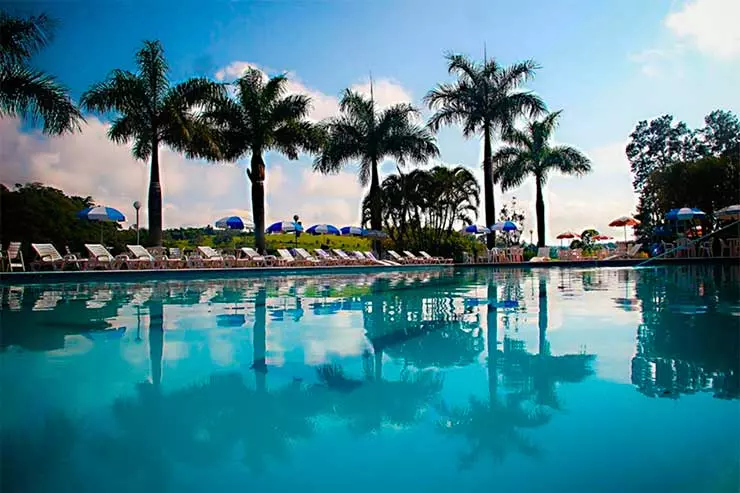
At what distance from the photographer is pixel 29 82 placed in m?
13.7

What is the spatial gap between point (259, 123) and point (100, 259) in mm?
8078

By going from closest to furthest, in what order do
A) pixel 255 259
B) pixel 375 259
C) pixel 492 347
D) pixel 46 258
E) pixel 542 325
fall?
pixel 492 347, pixel 542 325, pixel 46 258, pixel 255 259, pixel 375 259

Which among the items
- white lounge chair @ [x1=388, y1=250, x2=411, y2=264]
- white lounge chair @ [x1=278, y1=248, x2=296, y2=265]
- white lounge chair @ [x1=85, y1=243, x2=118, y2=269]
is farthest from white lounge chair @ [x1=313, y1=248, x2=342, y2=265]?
white lounge chair @ [x1=85, y1=243, x2=118, y2=269]

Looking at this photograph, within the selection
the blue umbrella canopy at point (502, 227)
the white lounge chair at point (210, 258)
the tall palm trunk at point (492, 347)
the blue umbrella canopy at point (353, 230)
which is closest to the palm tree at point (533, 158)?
the blue umbrella canopy at point (502, 227)

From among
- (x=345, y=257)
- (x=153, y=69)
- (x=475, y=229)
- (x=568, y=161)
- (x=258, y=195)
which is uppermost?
(x=153, y=69)

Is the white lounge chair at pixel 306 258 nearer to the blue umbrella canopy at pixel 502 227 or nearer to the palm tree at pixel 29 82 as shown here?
the blue umbrella canopy at pixel 502 227

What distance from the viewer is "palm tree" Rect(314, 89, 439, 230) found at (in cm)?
2317

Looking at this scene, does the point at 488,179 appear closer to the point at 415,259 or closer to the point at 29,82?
the point at 415,259

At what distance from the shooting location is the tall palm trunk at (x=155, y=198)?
1755 cm

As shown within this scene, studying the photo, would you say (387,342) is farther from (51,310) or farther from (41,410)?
(51,310)

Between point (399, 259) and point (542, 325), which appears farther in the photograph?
point (399, 259)

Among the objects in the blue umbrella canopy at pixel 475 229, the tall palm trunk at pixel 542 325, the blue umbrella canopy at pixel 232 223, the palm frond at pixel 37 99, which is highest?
the palm frond at pixel 37 99

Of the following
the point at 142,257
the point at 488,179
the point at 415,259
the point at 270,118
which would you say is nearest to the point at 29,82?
the point at 142,257

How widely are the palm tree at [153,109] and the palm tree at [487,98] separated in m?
10.7
